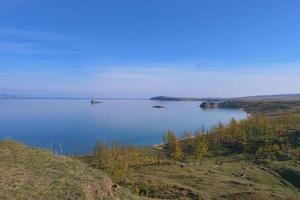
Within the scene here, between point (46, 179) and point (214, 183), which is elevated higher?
point (46, 179)

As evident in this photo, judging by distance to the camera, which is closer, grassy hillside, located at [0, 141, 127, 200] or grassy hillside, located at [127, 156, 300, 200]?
grassy hillside, located at [0, 141, 127, 200]

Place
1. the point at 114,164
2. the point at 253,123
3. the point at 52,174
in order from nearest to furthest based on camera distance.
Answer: the point at 52,174 → the point at 114,164 → the point at 253,123

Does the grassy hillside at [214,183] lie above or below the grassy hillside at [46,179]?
below

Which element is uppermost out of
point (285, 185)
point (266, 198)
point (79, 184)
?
point (79, 184)

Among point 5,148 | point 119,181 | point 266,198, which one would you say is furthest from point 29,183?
point 119,181

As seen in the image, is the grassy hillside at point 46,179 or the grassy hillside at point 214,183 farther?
the grassy hillside at point 214,183

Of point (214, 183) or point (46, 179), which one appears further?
point (214, 183)

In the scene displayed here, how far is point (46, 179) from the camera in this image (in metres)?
24.1

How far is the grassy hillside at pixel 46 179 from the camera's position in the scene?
22.1 m

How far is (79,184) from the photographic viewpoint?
78.8ft

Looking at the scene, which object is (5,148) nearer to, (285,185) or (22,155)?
(22,155)

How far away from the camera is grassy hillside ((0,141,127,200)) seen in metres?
22.1

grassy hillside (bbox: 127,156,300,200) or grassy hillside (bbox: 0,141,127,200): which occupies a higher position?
grassy hillside (bbox: 0,141,127,200)

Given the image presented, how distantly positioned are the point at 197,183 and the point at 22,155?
4532 cm
